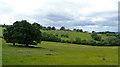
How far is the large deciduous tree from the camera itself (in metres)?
55.4

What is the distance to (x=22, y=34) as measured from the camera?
5575cm

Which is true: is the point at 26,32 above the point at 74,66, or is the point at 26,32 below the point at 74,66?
above

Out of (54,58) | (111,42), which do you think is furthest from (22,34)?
(111,42)

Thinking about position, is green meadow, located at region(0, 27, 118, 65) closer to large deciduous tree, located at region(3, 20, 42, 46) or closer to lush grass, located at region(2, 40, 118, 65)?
lush grass, located at region(2, 40, 118, 65)

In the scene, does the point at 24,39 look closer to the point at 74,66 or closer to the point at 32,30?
the point at 32,30

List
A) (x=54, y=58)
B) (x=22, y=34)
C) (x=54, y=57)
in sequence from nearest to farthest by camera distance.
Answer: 1. (x=54, y=58)
2. (x=54, y=57)
3. (x=22, y=34)

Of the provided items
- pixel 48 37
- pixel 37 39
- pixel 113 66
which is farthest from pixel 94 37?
pixel 113 66

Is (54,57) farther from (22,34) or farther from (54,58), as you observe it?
(22,34)

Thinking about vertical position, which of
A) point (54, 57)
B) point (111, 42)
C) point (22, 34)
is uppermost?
point (22, 34)

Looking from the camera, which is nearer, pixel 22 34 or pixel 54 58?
pixel 54 58

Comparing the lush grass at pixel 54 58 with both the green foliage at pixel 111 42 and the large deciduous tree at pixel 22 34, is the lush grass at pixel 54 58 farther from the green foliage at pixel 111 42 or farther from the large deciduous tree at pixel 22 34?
the green foliage at pixel 111 42

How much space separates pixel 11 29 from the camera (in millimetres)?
61781

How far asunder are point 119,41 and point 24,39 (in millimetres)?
Result: 111093

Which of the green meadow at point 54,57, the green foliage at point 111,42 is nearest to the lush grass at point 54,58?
the green meadow at point 54,57
